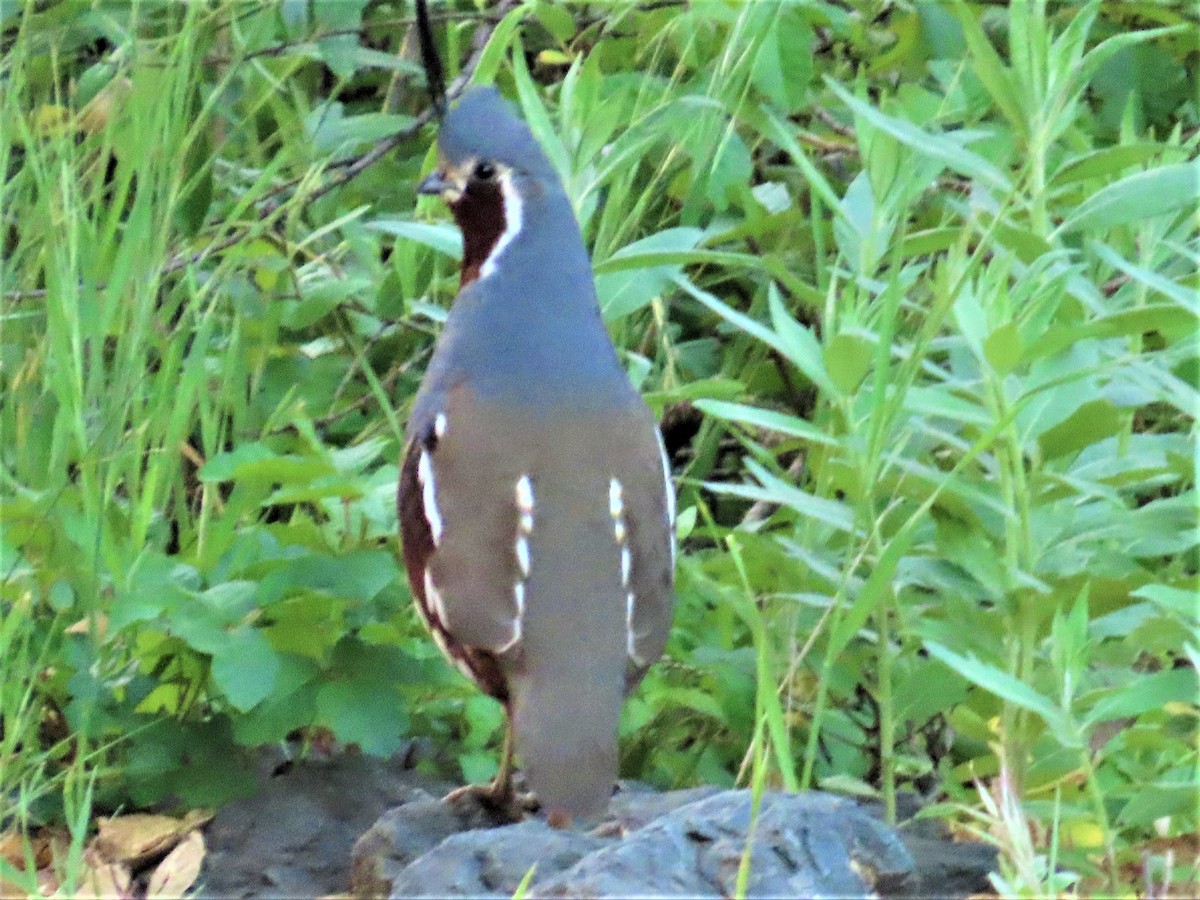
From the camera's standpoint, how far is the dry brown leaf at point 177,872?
2.54m

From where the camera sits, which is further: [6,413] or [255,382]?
[255,382]

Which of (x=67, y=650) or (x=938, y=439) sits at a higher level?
(x=938, y=439)

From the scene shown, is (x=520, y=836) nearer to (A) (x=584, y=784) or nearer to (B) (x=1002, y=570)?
(A) (x=584, y=784)

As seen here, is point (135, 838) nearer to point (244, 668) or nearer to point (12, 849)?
point (12, 849)

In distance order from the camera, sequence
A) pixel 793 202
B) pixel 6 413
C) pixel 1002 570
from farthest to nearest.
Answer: pixel 793 202 < pixel 6 413 < pixel 1002 570

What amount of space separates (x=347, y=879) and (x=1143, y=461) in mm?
1349

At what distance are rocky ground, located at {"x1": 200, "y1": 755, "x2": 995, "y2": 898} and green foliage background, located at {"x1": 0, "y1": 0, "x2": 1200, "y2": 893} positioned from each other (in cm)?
9

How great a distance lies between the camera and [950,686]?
2.74 metres

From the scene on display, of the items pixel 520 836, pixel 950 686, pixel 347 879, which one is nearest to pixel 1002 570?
pixel 950 686

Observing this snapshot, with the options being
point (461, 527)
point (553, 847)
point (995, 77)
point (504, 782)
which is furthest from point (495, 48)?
point (553, 847)

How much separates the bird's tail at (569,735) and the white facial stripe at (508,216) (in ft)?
2.47

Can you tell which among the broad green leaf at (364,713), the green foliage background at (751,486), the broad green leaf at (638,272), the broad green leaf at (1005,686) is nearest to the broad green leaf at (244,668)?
the green foliage background at (751,486)

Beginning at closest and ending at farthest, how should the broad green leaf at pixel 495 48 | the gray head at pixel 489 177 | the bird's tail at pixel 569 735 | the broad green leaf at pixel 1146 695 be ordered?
1. the broad green leaf at pixel 1146 695
2. the bird's tail at pixel 569 735
3. the gray head at pixel 489 177
4. the broad green leaf at pixel 495 48

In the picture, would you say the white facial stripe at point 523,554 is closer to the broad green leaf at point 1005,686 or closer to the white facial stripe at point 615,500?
the white facial stripe at point 615,500
